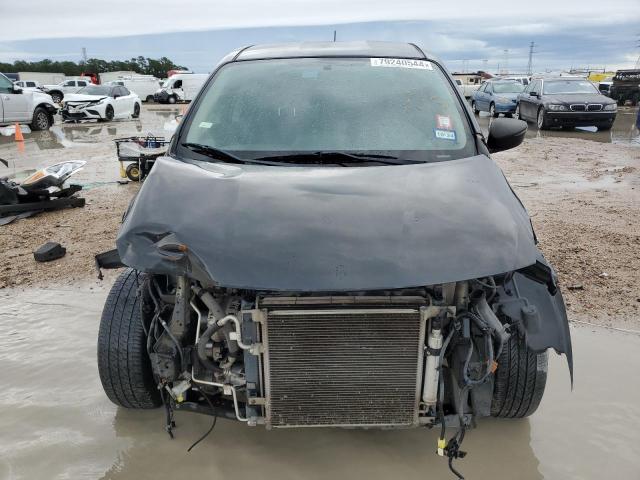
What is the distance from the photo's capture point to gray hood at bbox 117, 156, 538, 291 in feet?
6.55

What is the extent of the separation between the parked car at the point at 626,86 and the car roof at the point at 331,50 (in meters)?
23.6

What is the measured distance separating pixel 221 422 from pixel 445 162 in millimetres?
1801

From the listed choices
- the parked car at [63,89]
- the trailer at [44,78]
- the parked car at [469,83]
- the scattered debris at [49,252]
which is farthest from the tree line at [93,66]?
the scattered debris at [49,252]

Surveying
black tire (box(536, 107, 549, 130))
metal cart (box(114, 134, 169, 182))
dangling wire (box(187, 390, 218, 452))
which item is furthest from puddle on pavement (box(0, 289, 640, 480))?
black tire (box(536, 107, 549, 130))

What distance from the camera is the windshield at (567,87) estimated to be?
53.4ft

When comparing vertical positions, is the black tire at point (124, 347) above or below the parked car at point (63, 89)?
above

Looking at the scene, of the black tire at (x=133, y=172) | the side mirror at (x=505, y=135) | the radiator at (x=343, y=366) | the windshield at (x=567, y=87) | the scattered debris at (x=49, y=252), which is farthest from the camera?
the windshield at (x=567, y=87)

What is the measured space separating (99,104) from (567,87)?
53.0ft

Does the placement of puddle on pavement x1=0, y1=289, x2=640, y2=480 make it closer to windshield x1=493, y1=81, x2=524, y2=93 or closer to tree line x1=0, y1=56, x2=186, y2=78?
windshield x1=493, y1=81, x2=524, y2=93

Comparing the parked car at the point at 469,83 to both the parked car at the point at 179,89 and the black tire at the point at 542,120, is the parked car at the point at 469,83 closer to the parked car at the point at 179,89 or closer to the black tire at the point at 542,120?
the black tire at the point at 542,120

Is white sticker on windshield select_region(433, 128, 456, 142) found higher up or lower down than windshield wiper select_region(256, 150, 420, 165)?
higher up

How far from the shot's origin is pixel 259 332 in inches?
87.5

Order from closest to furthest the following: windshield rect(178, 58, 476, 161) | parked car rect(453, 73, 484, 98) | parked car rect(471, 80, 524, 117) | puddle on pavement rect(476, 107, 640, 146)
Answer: windshield rect(178, 58, 476, 161), puddle on pavement rect(476, 107, 640, 146), parked car rect(471, 80, 524, 117), parked car rect(453, 73, 484, 98)

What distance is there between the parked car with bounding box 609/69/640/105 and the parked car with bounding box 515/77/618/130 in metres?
8.36
